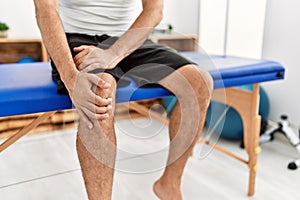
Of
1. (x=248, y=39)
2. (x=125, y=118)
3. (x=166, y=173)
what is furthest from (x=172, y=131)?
(x=248, y=39)

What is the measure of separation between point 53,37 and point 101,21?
12.6 inches

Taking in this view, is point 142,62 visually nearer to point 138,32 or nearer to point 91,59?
point 138,32

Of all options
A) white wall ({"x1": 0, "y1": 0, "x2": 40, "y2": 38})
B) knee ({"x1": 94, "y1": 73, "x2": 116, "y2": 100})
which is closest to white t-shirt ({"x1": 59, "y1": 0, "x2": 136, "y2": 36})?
knee ({"x1": 94, "y1": 73, "x2": 116, "y2": 100})

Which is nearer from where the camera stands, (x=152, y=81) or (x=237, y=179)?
(x=152, y=81)

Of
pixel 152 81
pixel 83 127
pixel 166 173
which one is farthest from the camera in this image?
pixel 166 173

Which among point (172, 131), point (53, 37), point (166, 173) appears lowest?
point (166, 173)

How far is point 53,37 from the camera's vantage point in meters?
0.98

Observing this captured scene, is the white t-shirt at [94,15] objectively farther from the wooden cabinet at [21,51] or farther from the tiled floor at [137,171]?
the wooden cabinet at [21,51]

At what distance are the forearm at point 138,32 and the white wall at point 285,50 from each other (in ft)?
4.14

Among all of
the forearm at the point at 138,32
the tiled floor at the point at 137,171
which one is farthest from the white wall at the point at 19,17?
the forearm at the point at 138,32

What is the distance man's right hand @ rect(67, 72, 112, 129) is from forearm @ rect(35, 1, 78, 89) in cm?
3

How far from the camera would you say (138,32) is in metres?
1.18

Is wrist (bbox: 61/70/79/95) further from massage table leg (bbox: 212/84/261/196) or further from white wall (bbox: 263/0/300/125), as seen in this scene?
white wall (bbox: 263/0/300/125)

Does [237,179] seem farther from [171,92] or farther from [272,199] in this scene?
[171,92]
